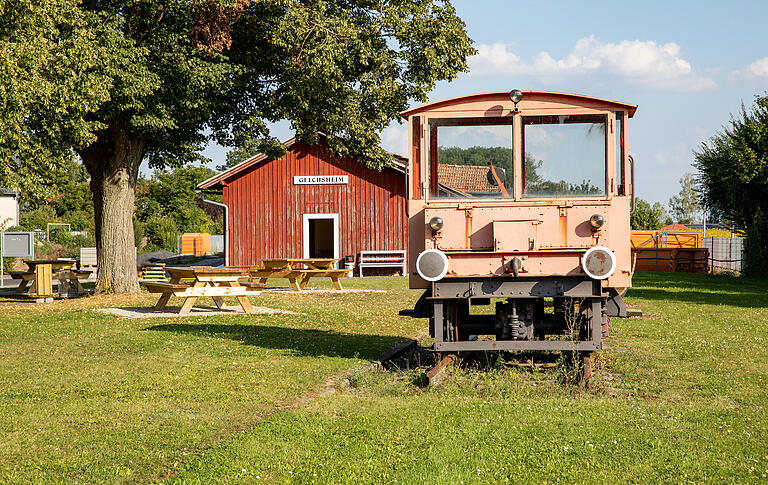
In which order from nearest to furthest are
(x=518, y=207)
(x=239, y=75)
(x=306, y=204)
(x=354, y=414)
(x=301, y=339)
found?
(x=354, y=414) → (x=518, y=207) → (x=301, y=339) → (x=239, y=75) → (x=306, y=204)

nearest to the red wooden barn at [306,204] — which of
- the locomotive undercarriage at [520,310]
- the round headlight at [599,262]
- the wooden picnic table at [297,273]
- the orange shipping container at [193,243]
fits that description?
the wooden picnic table at [297,273]

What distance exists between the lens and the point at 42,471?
5.11m

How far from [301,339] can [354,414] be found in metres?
5.41

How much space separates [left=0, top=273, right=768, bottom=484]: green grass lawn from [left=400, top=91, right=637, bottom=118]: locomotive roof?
297 cm

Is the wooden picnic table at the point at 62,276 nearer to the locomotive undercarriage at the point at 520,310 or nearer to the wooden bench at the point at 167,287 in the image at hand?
the wooden bench at the point at 167,287

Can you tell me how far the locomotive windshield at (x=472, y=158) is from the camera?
29.1 ft

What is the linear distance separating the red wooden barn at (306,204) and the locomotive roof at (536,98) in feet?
81.8

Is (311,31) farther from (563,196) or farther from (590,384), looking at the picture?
(590,384)

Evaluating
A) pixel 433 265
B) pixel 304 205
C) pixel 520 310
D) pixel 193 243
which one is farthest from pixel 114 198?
pixel 193 243

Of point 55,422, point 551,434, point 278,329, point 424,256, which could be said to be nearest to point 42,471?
point 55,422

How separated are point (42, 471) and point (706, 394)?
6037 mm

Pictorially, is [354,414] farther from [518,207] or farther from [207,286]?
[207,286]

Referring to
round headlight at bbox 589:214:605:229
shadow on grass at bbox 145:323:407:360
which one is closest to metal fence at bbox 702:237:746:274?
shadow on grass at bbox 145:323:407:360

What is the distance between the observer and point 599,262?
8164 mm
